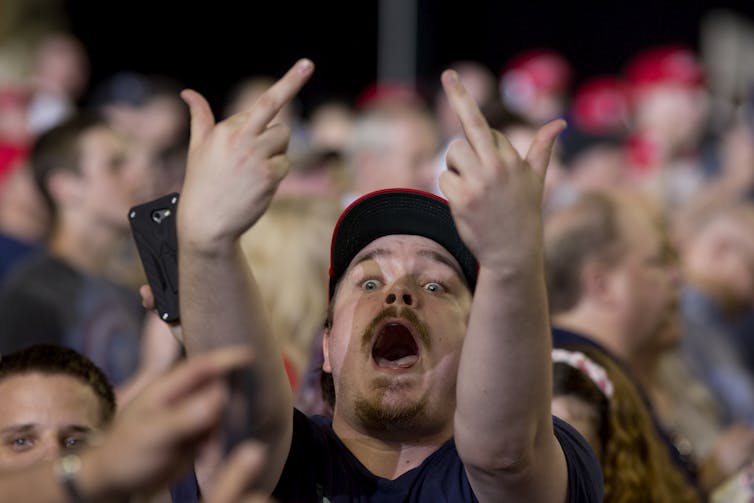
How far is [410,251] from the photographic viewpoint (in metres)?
2.29

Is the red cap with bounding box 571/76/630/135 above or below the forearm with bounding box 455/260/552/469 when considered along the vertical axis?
below

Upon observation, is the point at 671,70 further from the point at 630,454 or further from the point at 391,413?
the point at 391,413

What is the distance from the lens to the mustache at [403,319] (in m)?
2.15

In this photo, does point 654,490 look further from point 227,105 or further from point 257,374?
point 227,105

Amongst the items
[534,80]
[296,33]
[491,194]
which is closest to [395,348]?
[491,194]

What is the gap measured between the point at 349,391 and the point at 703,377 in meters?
3.02

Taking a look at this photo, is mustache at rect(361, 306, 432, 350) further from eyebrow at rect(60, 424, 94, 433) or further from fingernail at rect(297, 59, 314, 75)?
eyebrow at rect(60, 424, 94, 433)

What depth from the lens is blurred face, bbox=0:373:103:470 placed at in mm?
2430

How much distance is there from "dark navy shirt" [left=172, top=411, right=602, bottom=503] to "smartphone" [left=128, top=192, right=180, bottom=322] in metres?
0.29

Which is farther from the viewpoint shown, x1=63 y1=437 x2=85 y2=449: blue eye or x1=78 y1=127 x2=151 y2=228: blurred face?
x1=78 y1=127 x2=151 y2=228: blurred face

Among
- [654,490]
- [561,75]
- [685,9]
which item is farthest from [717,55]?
[654,490]

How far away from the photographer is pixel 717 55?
12062 mm

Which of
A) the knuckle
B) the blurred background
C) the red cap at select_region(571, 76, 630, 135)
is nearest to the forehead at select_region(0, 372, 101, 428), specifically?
the knuckle

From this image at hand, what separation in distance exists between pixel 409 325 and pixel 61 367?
844mm
